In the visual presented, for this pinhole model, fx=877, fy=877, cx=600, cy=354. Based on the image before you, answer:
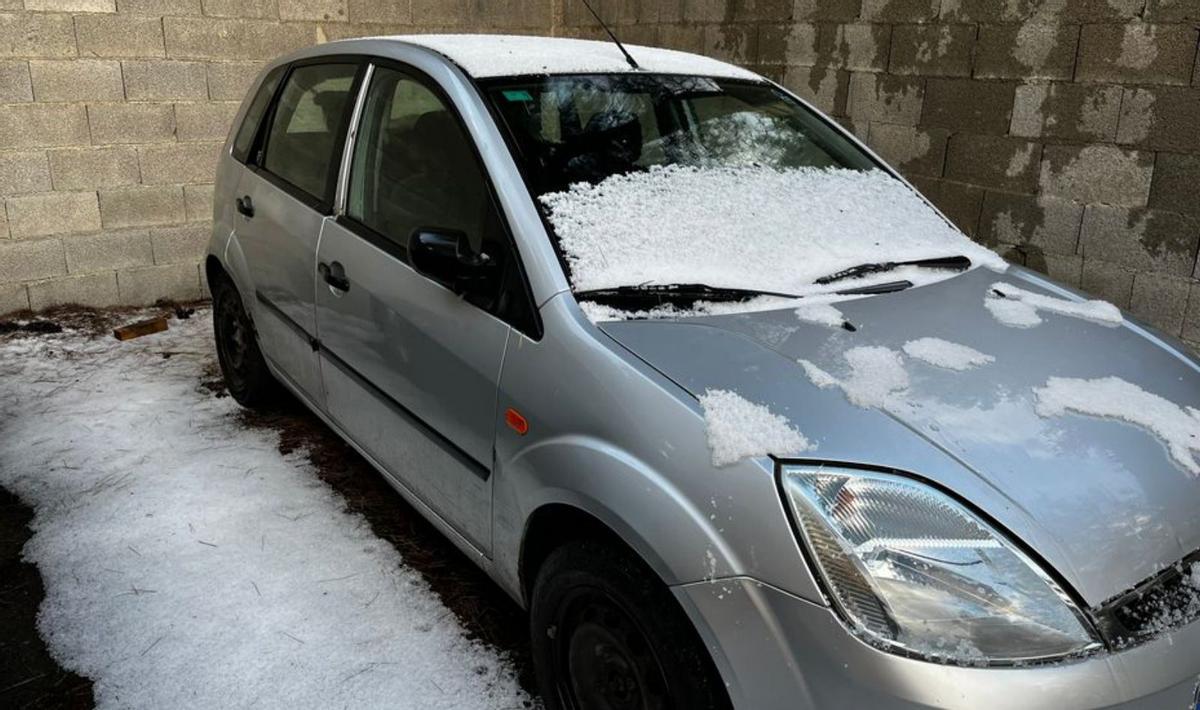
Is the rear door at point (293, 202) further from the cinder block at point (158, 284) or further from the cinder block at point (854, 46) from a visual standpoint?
the cinder block at point (854, 46)

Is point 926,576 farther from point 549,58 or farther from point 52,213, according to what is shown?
point 52,213

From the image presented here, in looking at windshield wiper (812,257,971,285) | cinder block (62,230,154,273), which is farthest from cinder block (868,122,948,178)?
cinder block (62,230,154,273)

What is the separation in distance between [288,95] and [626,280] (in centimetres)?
234

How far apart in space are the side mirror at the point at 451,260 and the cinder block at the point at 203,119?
4.19 m

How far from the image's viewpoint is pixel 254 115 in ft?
12.9

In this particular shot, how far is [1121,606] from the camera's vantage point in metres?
1.50

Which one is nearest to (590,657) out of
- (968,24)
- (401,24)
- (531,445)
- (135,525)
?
(531,445)

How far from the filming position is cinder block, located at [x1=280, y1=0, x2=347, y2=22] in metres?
6.01

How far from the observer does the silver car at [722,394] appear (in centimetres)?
150

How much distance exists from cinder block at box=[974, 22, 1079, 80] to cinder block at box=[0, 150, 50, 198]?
5.48 meters

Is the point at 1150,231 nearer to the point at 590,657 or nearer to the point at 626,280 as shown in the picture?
the point at 626,280

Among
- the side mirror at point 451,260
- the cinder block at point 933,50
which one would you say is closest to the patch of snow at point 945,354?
the side mirror at point 451,260

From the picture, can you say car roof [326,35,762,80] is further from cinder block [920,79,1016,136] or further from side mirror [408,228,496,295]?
cinder block [920,79,1016,136]

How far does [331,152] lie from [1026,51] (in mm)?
3498
